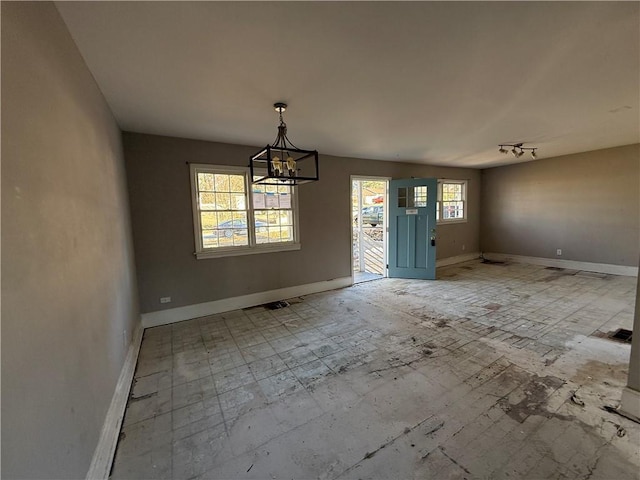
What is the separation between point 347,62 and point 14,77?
→ 5.90 feet

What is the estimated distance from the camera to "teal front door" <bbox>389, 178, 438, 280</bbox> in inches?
220

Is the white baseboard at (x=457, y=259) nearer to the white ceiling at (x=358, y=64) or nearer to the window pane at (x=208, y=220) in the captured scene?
the white ceiling at (x=358, y=64)

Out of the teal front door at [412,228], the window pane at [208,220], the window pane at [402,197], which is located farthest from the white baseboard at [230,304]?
the window pane at [402,197]

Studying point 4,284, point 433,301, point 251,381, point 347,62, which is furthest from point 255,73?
point 433,301

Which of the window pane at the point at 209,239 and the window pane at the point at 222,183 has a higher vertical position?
the window pane at the point at 222,183

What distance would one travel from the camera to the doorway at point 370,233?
6.07m

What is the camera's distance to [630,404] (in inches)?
73.5

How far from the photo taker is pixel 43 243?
115 cm

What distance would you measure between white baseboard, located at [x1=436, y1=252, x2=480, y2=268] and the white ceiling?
394 cm

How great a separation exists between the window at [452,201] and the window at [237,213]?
423cm

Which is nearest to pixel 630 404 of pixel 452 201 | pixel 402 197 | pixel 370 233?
pixel 402 197

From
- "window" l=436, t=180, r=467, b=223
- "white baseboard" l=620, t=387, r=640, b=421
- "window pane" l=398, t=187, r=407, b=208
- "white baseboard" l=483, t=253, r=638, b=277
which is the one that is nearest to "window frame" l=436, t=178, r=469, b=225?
"window" l=436, t=180, r=467, b=223

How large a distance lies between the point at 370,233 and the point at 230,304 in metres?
4.12

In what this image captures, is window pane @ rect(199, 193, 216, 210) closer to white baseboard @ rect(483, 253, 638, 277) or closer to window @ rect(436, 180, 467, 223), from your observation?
window @ rect(436, 180, 467, 223)
